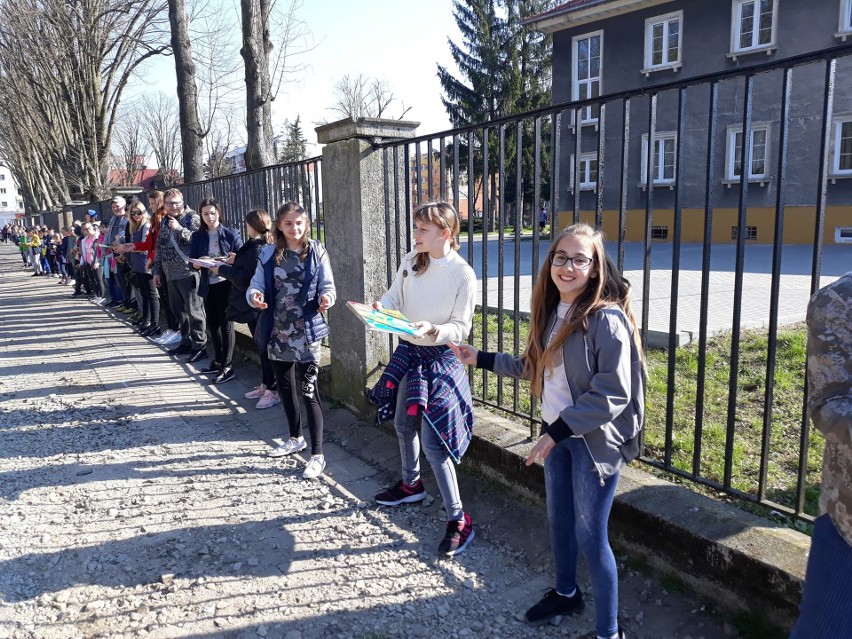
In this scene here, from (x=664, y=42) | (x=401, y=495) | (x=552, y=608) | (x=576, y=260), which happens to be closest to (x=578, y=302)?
(x=576, y=260)

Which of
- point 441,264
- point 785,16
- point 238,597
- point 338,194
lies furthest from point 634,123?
point 238,597

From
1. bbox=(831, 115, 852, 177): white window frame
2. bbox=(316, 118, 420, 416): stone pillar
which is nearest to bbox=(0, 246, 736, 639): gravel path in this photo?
bbox=(316, 118, 420, 416): stone pillar

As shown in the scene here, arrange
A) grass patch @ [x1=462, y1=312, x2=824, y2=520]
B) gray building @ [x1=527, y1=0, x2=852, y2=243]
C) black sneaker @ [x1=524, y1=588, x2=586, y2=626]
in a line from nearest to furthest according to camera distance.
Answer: black sneaker @ [x1=524, y1=588, x2=586, y2=626], grass patch @ [x1=462, y1=312, x2=824, y2=520], gray building @ [x1=527, y1=0, x2=852, y2=243]

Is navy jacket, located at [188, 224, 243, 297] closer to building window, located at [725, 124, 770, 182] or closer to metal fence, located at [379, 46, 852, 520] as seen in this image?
metal fence, located at [379, 46, 852, 520]

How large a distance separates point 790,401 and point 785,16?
17680 millimetres

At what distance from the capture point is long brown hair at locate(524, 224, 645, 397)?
249 centimetres

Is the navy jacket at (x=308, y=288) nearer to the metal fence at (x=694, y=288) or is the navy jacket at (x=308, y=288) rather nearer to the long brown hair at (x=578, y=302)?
the metal fence at (x=694, y=288)

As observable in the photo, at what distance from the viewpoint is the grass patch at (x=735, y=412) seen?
3361 millimetres

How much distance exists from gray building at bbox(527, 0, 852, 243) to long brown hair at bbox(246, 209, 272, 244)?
10494 mm

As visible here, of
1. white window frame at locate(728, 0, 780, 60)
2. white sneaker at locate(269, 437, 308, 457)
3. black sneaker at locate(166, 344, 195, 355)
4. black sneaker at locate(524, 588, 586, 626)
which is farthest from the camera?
white window frame at locate(728, 0, 780, 60)

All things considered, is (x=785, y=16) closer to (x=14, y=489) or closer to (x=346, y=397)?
(x=346, y=397)

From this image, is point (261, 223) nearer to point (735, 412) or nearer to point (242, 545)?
point (242, 545)

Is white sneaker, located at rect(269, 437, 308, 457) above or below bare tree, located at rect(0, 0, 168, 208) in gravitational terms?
below

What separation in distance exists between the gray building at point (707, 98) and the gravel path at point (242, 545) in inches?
469
